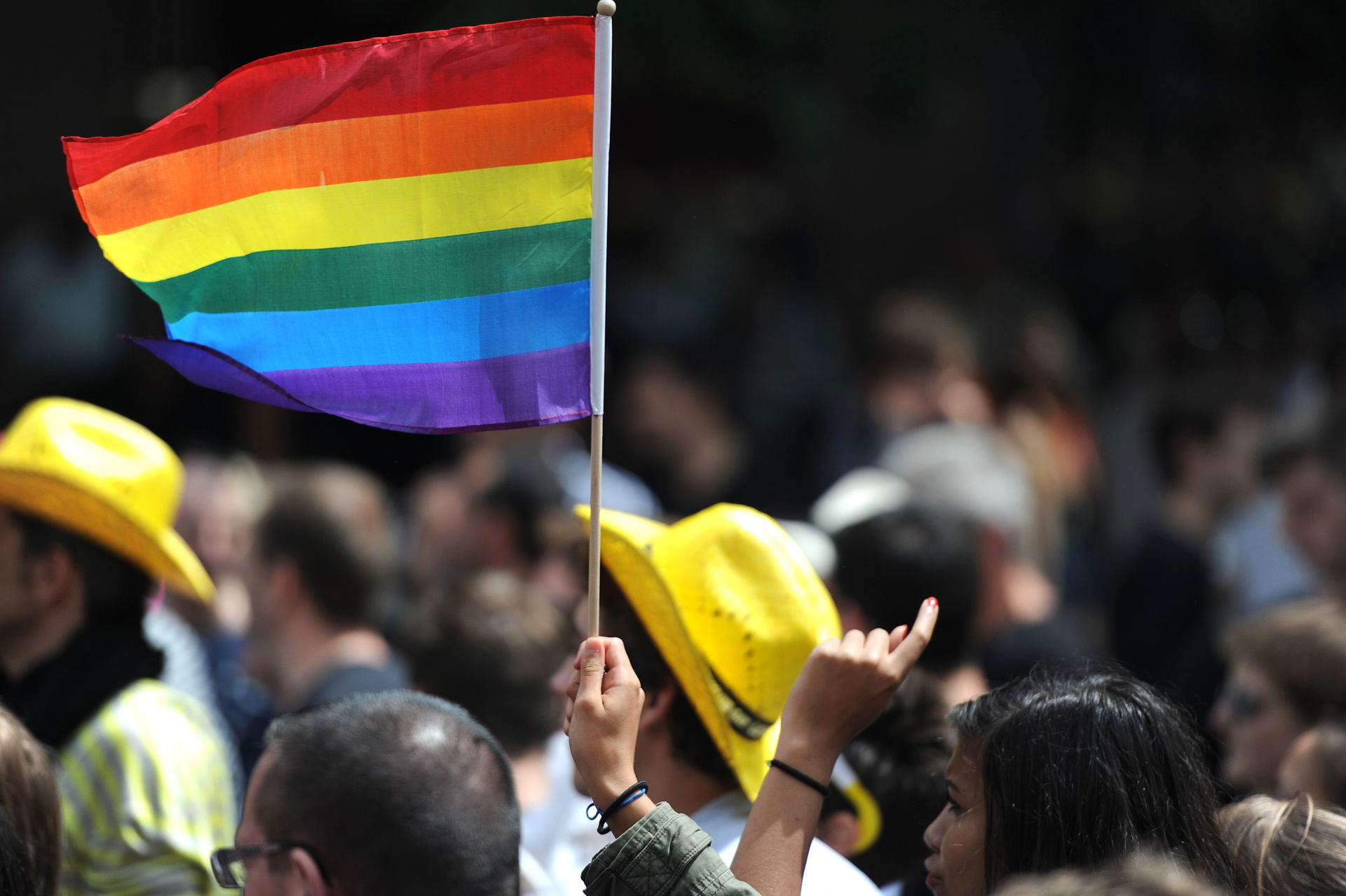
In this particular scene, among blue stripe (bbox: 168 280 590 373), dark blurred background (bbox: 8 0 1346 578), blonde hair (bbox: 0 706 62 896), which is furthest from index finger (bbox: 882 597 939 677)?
dark blurred background (bbox: 8 0 1346 578)

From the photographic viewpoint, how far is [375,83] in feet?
9.05

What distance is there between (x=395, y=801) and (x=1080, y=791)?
3.66 ft

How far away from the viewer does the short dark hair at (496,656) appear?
435 centimetres

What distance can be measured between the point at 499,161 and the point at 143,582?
6.69 feet

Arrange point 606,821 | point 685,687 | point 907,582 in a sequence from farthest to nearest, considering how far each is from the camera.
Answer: point 907,582, point 685,687, point 606,821

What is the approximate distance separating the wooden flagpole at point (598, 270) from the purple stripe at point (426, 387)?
2.0 inches

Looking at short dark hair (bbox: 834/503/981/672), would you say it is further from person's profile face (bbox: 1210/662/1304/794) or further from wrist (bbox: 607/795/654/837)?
wrist (bbox: 607/795/654/837)

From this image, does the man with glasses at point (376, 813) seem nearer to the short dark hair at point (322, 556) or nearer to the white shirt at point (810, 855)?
the white shirt at point (810, 855)

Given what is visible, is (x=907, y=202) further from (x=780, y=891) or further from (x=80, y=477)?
(x=780, y=891)

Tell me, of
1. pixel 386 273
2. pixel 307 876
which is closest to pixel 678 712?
pixel 307 876

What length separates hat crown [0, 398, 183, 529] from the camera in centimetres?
398

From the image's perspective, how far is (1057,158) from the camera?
1454 cm

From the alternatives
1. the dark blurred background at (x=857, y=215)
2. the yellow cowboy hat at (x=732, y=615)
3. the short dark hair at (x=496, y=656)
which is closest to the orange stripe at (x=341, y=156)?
the yellow cowboy hat at (x=732, y=615)

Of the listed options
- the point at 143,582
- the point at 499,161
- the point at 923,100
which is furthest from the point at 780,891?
the point at 923,100
